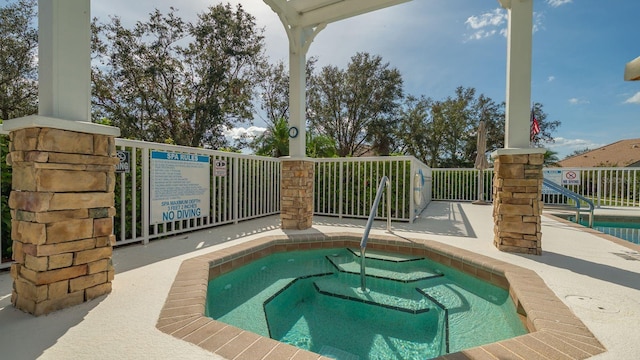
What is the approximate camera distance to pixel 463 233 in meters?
4.73

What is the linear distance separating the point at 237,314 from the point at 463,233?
13.5ft

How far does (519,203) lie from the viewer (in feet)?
11.4

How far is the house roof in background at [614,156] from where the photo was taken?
65.3 ft

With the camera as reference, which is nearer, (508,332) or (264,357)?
(264,357)

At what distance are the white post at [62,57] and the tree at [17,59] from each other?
555 inches

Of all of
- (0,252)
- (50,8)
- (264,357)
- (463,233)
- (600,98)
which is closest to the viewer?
(264,357)

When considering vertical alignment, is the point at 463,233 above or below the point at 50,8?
below

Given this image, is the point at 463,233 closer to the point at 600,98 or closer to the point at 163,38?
the point at 163,38

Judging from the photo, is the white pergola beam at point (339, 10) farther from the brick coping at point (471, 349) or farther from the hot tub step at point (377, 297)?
the hot tub step at point (377, 297)

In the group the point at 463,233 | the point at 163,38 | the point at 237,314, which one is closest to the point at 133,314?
the point at 237,314

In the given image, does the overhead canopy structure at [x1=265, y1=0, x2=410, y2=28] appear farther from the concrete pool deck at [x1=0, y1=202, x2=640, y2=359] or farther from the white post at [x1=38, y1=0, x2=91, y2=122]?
the concrete pool deck at [x1=0, y1=202, x2=640, y2=359]

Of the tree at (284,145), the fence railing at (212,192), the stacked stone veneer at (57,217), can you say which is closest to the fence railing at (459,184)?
the tree at (284,145)

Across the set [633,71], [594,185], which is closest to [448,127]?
[594,185]

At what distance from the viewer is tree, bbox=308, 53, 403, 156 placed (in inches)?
674
